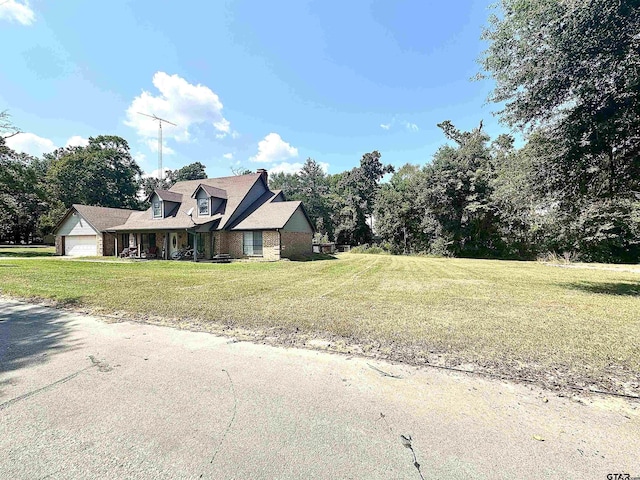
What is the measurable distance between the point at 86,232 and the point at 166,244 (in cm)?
936

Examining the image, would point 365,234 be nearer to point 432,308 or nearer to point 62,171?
point 432,308

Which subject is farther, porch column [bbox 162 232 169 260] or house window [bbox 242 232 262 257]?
porch column [bbox 162 232 169 260]

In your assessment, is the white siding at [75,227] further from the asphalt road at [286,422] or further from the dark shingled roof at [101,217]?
the asphalt road at [286,422]

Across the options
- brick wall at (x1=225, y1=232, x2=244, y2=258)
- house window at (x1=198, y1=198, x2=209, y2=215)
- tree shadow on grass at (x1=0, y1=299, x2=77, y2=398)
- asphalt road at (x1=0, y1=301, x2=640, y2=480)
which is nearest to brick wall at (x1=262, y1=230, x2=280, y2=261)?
brick wall at (x1=225, y1=232, x2=244, y2=258)

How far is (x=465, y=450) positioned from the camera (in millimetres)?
2229

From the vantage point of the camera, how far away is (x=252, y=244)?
21.2 metres

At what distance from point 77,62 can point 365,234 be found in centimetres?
3336

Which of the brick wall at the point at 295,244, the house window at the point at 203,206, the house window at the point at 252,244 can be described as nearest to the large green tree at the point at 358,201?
the brick wall at the point at 295,244

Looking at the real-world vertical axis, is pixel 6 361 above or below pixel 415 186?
below

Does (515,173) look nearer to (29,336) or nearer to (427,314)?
(427,314)

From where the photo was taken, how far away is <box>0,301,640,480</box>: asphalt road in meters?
2.08

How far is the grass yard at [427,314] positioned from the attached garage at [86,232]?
15810 mm

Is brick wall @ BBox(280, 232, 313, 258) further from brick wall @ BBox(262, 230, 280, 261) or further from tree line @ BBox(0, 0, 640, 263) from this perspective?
tree line @ BBox(0, 0, 640, 263)

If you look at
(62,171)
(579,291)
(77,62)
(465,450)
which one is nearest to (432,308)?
(465,450)
